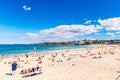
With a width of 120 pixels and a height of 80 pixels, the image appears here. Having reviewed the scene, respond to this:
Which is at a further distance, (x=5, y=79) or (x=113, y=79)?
(x=5, y=79)

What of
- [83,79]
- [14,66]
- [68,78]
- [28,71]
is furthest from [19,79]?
[83,79]

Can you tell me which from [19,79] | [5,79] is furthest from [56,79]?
[5,79]

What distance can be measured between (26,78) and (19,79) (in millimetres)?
629

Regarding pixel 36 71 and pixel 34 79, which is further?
pixel 36 71

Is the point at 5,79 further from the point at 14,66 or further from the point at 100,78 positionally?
the point at 100,78

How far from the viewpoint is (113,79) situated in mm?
15047

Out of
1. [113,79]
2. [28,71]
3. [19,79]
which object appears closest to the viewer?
[113,79]

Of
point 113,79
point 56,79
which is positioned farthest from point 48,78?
point 113,79

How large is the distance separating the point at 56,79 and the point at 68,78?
106cm

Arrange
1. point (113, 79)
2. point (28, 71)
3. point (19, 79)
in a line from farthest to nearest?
point (28, 71) → point (19, 79) → point (113, 79)

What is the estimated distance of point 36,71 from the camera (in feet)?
60.2

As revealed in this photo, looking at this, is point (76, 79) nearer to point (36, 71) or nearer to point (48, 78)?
point (48, 78)

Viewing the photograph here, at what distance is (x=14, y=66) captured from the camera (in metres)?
18.8

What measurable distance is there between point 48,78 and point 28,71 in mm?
2636
